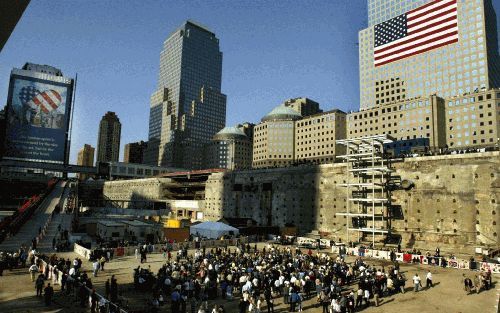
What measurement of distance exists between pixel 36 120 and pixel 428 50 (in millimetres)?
121061

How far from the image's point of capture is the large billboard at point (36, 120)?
4692 inches

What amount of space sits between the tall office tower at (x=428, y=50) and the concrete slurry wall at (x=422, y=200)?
4326cm

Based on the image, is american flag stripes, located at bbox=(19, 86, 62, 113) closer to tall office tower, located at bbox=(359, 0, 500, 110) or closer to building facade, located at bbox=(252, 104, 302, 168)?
building facade, located at bbox=(252, 104, 302, 168)

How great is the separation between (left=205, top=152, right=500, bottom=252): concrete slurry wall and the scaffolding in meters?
1.89

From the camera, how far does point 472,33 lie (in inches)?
4990

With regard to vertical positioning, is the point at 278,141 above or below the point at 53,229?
above

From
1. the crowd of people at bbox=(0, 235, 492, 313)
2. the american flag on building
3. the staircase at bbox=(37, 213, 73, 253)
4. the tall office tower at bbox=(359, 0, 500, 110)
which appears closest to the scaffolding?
the crowd of people at bbox=(0, 235, 492, 313)

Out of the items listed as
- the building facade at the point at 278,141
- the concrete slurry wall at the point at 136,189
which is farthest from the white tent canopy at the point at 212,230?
the building facade at the point at 278,141

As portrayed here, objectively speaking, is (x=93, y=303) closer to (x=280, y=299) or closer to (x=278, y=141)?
(x=280, y=299)

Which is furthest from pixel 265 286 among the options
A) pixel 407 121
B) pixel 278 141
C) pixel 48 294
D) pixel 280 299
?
pixel 278 141

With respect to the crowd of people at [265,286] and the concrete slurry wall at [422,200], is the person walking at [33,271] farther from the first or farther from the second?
the concrete slurry wall at [422,200]

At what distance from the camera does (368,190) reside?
212 ft

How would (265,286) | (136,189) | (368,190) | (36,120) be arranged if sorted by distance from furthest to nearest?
(136,189)
(36,120)
(368,190)
(265,286)

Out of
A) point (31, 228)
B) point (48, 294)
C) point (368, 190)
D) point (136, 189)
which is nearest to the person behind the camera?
point (48, 294)
